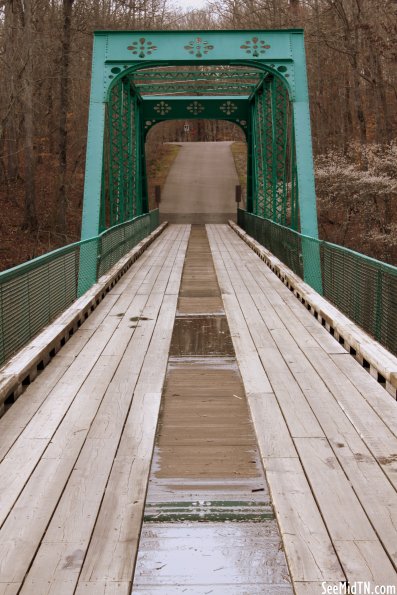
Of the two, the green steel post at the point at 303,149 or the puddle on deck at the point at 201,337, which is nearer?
the puddle on deck at the point at 201,337

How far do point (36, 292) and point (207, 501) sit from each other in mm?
4275

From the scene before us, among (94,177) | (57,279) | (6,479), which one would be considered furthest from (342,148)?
(6,479)

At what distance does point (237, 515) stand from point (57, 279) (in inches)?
220

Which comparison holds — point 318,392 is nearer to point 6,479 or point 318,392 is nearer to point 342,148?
point 6,479

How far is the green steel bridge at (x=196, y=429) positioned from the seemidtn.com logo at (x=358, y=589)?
2cm

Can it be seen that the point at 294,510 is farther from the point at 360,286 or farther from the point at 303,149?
the point at 303,149

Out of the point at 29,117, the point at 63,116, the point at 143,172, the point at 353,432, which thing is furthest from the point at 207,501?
the point at 143,172

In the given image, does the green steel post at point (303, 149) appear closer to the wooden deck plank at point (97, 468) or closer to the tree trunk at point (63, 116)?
the wooden deck plank at point (97, 468)

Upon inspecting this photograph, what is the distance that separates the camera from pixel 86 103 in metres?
32.4

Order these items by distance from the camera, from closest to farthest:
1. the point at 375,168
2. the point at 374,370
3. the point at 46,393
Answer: the point at 46,393
the point at 374,370
the point at 375,168

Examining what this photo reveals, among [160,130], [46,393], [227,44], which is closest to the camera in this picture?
[46,393]

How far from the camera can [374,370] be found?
6289 mm

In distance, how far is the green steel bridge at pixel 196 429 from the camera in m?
3.22

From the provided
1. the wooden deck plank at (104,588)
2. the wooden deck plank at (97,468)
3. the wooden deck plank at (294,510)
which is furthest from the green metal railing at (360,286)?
the wooden deck plank at (104,588)
